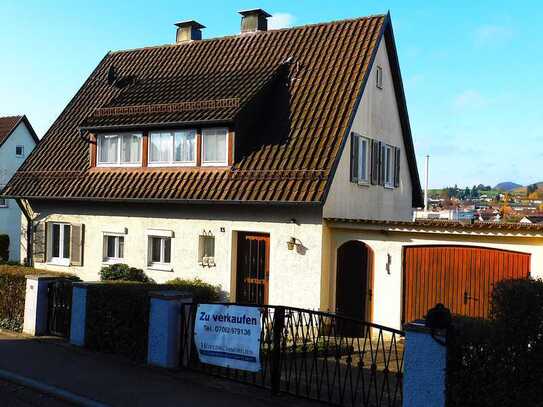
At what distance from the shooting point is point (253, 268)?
15.9 metres

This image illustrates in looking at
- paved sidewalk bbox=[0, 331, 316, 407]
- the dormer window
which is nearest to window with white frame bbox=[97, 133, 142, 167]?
the dormer window

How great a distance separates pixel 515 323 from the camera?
648 centimetres

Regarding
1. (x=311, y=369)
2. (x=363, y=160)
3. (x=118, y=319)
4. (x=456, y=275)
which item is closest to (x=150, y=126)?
(x=363, y=160)

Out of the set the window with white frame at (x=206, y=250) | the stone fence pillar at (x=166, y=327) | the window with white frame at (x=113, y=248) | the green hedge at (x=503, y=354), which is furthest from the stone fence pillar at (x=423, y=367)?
the window with white frame at (x=113, y=248)

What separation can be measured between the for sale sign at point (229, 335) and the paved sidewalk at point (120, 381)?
372 millimetres

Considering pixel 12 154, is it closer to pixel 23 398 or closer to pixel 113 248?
pixel 113 248

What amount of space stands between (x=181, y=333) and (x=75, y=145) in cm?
1246

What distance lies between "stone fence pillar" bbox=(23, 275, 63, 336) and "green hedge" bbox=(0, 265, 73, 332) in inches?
20.2

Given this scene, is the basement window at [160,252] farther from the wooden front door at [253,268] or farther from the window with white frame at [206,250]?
the wooden front door at [253,268]

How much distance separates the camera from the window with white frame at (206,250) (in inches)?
647

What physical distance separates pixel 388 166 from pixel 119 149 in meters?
8.56

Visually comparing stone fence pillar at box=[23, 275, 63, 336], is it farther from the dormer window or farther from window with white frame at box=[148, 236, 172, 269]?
the dormer window

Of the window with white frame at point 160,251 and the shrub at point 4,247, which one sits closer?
the window with white frame at point 160,251

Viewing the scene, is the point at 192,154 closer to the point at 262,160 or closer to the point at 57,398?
the point at 262,160
